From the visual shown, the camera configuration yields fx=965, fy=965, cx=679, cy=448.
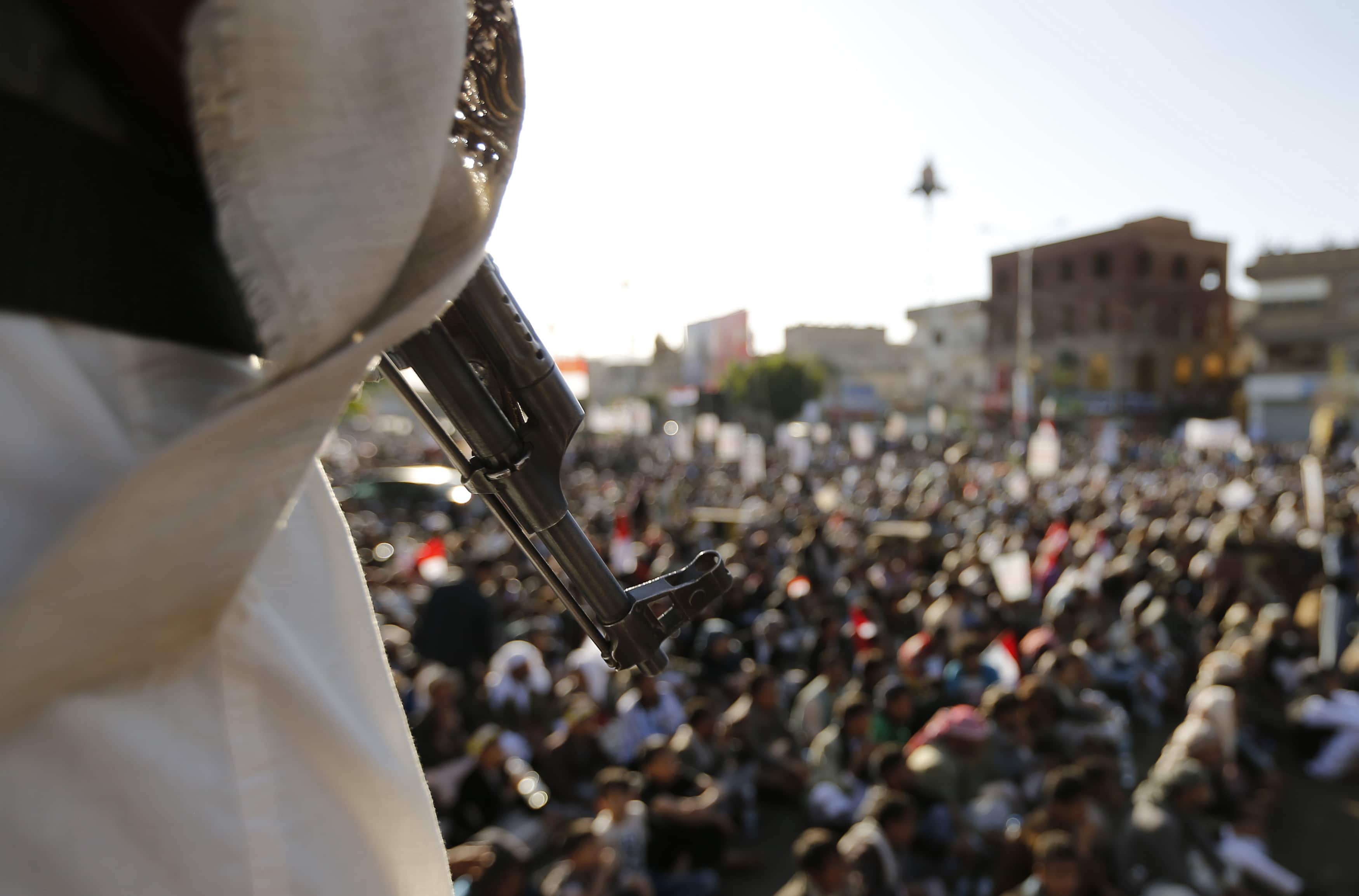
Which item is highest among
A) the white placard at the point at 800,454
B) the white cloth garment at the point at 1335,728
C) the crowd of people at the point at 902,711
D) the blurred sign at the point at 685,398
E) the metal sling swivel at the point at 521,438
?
the metal sling swivel at the point at 521,438

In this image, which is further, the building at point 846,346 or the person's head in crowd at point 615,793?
the building at point 846,346

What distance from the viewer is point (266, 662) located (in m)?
0.66

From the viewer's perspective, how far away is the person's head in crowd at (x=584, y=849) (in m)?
4.71

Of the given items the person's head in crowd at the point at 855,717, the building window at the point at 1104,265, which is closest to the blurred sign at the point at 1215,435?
the person's head in crowd at the point at 855,717

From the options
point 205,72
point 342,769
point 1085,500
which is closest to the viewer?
point 205,72

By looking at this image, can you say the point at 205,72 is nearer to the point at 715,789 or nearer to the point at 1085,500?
the point at 715,789

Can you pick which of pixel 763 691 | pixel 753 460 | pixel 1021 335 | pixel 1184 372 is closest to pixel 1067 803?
pixel 763 691

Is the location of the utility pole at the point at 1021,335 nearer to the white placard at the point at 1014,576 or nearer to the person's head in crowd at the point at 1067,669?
the white placard at the point at 1014,576

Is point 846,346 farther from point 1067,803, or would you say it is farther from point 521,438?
point 521,438

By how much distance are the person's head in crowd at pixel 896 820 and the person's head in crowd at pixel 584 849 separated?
4.62 feet

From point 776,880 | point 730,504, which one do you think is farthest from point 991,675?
point 730,504

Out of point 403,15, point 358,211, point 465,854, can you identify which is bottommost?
point 465,854

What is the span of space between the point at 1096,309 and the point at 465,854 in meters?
55.0

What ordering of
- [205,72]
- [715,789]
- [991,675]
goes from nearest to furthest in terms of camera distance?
1. [205,72]
2. [715,789]
3. [991,675]
